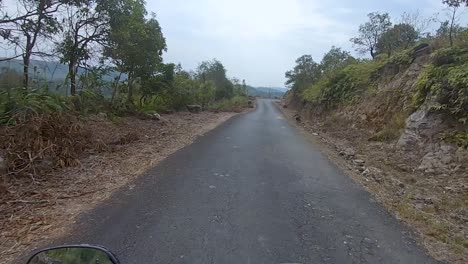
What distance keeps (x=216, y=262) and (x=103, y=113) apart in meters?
10.3

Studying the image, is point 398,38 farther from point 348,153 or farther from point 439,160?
point 439,160

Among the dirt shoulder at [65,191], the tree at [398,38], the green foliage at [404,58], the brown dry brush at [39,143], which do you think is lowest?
the dirt shoulder at [65,191]

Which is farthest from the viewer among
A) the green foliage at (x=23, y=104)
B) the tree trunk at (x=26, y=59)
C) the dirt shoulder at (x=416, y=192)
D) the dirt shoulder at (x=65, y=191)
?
the tree trunk at (x=26, y=59)

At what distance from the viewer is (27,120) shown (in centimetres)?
677

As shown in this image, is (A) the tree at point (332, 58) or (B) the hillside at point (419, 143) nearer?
(B) the hillside at point (419, 143)

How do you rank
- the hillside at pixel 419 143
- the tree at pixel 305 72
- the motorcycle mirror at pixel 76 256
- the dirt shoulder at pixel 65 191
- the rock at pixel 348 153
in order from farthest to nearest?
the tree at pixel 305 72
the rock at pixel 348 153
the hillside at pixel 419 143
the dirt shoulder at pixel 65 191
the motorcycle mirror at pixel 76 256

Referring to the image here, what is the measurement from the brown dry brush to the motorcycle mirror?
4.14 m

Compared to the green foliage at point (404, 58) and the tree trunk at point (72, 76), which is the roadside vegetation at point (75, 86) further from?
the green foliage at point (404, 58)

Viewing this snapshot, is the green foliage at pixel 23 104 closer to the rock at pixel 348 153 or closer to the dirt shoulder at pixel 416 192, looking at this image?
the dirt shoulder at pixel 416 192

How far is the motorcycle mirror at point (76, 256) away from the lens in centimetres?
208

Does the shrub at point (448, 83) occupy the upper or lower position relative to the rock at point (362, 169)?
upper

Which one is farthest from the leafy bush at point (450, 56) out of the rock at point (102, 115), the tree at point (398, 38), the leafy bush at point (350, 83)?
the rock at point (102, 115)

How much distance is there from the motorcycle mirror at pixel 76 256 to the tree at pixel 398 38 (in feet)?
56.3

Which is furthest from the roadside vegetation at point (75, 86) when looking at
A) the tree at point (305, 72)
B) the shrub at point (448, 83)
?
the tree at point (305, 72)
